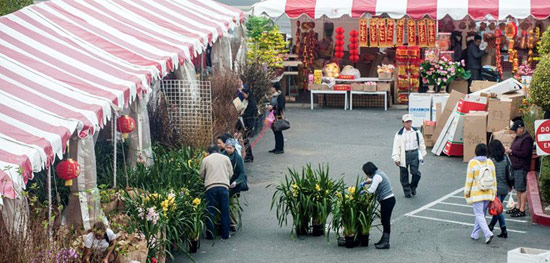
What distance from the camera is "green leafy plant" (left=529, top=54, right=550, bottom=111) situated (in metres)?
15.3

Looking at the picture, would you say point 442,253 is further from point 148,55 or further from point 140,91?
point 148,55

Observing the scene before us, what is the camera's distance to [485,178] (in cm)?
1369

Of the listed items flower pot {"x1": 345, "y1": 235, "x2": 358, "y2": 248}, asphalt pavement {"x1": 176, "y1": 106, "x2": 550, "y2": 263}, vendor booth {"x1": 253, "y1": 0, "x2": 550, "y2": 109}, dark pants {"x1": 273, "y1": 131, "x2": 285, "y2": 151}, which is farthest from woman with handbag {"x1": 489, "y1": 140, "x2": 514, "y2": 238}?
vendor booth {"x1": 253, "y1": 0, "x2": 550, "y2": 109}

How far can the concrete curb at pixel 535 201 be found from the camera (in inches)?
583

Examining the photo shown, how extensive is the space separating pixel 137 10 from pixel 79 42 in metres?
4.26

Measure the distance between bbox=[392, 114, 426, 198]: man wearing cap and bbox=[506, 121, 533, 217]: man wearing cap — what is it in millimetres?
1568

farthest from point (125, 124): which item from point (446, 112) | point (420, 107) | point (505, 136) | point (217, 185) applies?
point (420, 107)

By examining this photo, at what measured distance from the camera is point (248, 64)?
24547 millimetres

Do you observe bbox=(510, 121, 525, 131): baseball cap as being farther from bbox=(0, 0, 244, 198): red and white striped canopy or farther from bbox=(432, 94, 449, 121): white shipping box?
bbox=(432, 94, 449, 121): white shipping box

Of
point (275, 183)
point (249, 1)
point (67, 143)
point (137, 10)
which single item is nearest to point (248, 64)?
point (137, 10)

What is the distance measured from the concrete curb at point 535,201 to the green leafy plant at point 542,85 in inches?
56.3

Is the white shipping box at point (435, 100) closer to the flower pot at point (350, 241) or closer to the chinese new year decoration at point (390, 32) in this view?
the chinese new year decoration at point (390, 32)

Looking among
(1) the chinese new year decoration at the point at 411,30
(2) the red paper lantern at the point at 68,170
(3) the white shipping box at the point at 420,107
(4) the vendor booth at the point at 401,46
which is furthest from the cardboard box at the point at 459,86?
(2) the red paper lantern at the point at 68,170

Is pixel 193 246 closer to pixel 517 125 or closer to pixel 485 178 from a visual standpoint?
pixel 485 178
